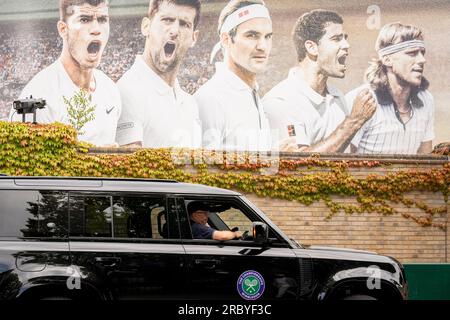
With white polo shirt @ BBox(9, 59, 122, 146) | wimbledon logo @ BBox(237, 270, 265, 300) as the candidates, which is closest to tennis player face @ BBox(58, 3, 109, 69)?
white polo shirt @ BBox(9, 59, 122, 146)

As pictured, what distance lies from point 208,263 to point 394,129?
1522 centimetres

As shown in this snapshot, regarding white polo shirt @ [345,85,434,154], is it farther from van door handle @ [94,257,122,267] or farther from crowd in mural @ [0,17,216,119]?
van door handle @ [94,257,122,267]

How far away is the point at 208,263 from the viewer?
8.90m

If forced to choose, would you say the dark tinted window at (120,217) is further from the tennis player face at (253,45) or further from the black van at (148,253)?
the tennis player face at (253,45)

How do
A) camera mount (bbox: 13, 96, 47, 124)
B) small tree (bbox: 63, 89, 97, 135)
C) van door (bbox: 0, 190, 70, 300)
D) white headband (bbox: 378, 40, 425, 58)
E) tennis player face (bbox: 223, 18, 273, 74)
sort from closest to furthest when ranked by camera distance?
van door (bbox: 0, 190, 70, 300)
camera mount (bbox: 13, 96, 47, 124)
small tree (bbox: 63, 89, 97, 135)
tennis player face (bbox: 223, 18, 273, 74)
white headband (bbox: 378, 40, 425, 58)

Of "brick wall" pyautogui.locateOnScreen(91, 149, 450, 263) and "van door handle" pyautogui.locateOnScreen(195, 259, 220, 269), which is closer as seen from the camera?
"van door handle" pyautogui.locateOnScreen(195, 259, 220, 269)

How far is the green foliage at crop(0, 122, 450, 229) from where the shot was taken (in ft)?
52.6

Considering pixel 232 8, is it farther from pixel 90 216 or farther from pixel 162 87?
pixel 90 216

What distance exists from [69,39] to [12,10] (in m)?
1.66

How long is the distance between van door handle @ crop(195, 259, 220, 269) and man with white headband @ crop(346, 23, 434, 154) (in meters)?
14.7

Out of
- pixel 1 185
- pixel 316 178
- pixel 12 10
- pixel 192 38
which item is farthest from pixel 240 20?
pixel 1 185

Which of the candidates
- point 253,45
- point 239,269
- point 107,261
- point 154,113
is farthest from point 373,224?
point 107,261

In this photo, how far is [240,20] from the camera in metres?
22.9
